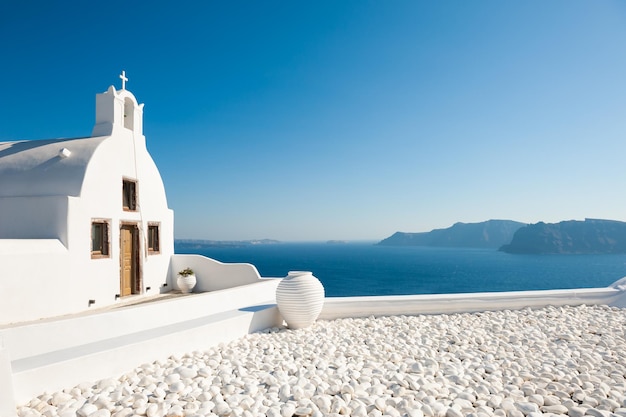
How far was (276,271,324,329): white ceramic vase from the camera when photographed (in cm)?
658

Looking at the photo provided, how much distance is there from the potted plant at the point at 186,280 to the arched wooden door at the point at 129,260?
1170 mm

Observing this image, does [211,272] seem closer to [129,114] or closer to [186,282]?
[186,282]

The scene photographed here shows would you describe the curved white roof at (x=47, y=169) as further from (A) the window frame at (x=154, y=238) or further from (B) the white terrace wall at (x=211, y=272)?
(B) the white terrace wall at (x=211, y=272)

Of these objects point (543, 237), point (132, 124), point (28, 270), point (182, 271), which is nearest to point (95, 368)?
point (28, 270)

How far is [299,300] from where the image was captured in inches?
258

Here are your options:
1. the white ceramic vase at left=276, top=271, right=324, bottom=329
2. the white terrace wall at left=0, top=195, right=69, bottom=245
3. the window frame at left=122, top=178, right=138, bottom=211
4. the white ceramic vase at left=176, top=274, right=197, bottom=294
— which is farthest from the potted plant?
the white ceramic vase at left=276, top=271, right=324, bottom=329

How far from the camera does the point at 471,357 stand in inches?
197

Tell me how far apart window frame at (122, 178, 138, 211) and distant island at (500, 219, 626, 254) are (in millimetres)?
122969

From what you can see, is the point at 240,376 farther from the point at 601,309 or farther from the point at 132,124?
the point at 132,124

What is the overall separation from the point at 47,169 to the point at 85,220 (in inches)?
65.6

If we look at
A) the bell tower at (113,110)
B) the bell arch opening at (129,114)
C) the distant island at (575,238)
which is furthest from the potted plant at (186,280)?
the distant island at (575,238)

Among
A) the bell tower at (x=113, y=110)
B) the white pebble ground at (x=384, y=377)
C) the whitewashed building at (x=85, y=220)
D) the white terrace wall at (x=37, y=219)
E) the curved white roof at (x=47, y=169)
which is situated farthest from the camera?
the bell tower at (x=113, y=110)

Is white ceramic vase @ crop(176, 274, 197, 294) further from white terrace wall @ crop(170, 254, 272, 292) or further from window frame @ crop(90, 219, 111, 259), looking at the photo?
window frame @ crop(90, 219, 111, 259)

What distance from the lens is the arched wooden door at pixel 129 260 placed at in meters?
9.43
